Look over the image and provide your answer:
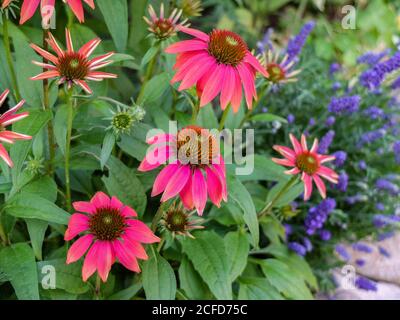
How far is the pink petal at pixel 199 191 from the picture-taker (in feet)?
3.22

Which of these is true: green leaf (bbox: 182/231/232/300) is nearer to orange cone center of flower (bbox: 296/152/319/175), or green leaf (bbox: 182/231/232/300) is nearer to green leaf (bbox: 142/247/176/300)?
green leaf (bbox: 142/247/176/300)

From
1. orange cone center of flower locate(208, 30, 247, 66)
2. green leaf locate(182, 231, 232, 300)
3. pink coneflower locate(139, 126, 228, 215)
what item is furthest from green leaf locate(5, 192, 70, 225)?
orange cone center of flower locate(208, 30, 247, 66)

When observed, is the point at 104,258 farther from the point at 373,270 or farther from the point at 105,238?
the point at 373,270

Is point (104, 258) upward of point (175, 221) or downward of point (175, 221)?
downward

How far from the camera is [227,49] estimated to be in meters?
1.07

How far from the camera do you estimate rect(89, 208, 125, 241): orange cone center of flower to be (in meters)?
1.07

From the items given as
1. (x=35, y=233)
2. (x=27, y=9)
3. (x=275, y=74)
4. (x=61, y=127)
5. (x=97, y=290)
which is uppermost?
(x=275, y=74)

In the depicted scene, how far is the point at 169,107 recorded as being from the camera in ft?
5.53

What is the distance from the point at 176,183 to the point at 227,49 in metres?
0.30

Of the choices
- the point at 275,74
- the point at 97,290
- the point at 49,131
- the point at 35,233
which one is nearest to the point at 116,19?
the point at 49,131

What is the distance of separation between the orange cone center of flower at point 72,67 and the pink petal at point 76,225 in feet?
0.94

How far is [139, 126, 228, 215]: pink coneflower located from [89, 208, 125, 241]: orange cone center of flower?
12 cm

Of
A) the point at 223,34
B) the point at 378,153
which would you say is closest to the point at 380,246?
the point at 378,153

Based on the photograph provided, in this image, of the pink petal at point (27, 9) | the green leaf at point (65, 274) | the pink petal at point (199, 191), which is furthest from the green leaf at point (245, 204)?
the pink petal at point (27, 9)
